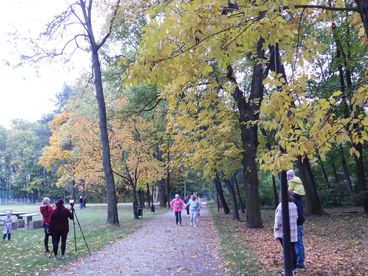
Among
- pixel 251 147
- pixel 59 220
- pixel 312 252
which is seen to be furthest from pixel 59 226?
pixel 251 147

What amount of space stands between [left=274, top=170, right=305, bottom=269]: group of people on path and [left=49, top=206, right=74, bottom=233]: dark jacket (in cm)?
630

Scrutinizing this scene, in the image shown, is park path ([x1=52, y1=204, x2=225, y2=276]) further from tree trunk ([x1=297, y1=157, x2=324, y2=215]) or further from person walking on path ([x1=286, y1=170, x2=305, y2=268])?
tree trunk ([x1=297, y1=157, x2=324, y2=215])

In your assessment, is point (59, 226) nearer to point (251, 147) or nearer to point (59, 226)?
point (59, 226)

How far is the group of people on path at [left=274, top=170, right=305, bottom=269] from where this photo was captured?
788 centimetres

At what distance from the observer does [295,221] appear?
7.92 meters

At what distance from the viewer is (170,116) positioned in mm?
22719

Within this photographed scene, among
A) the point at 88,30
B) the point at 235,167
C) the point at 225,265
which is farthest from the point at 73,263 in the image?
the point at 88,30

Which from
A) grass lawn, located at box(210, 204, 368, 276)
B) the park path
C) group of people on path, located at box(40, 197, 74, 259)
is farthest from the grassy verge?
group of people on path, located at box(40, 197, 74, 259)

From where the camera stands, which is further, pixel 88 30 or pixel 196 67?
pixel 88 30

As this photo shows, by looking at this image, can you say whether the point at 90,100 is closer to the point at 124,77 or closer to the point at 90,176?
the point at 90,176

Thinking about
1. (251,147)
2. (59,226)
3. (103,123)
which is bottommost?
(59,226)

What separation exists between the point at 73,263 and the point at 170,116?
43.0 ft

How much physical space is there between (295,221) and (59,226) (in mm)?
6755

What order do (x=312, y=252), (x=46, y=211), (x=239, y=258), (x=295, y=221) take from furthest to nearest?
(x=46, y=211), (x=312, y=252), (x=239, y=258), (x=295, y=221)
